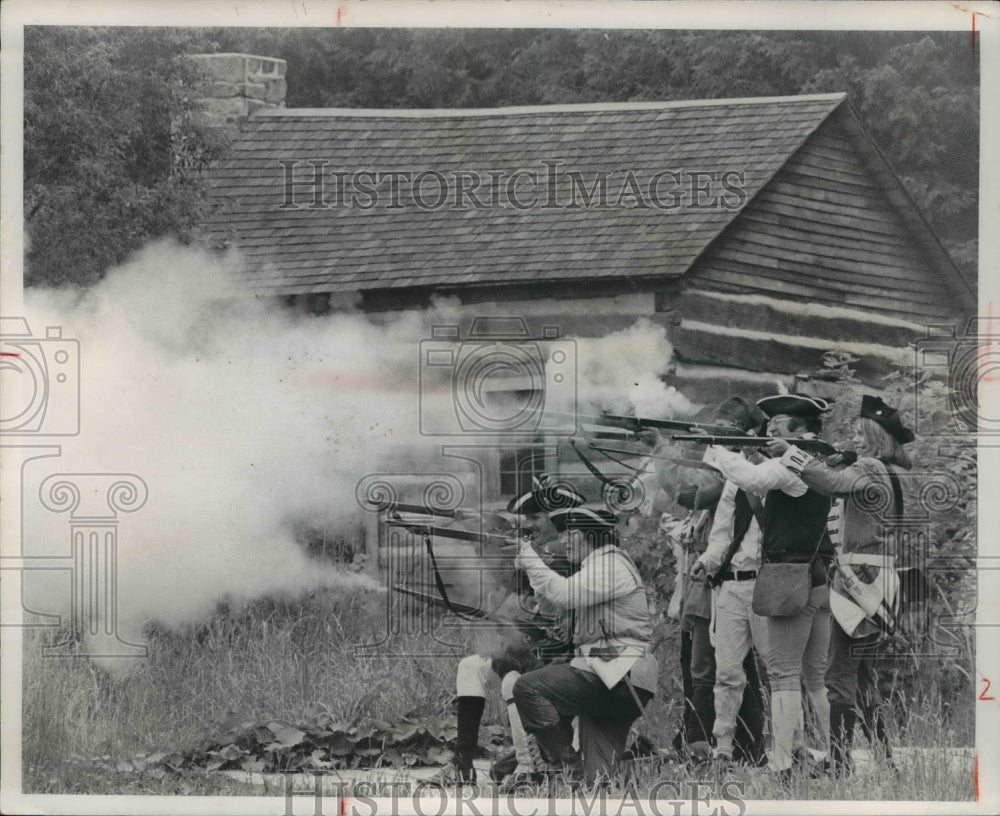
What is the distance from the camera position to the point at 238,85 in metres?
7.92

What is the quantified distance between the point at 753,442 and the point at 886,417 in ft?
2.52

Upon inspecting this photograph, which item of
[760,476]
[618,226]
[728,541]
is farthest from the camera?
[618,226]

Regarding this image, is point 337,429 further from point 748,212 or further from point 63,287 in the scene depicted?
point 748,212

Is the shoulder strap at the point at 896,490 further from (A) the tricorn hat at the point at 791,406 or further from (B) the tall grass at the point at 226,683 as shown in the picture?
(B) the tall grass at the point at 226,683

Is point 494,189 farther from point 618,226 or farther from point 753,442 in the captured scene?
point 753,442

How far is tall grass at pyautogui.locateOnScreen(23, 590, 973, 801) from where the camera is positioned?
304 inches

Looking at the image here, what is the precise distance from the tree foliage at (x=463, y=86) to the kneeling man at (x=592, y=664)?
2.47 meters

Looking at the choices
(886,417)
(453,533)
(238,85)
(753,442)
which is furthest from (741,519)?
(238,85)

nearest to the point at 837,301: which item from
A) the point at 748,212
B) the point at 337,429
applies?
the point at 748,212

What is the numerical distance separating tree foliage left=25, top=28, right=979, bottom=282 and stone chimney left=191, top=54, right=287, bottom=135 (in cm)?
7

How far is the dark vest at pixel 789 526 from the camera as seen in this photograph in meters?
7.53

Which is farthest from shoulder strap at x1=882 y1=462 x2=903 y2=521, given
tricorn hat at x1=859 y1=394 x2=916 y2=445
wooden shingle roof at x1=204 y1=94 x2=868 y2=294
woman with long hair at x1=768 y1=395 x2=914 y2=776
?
wooden shingle roof at x1=204 y1=94 x2=868 y2=294

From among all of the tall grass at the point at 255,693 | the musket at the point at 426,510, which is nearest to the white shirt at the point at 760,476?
the tall grass at the point at 255,693

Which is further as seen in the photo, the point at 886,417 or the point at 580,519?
the point at 886,417
